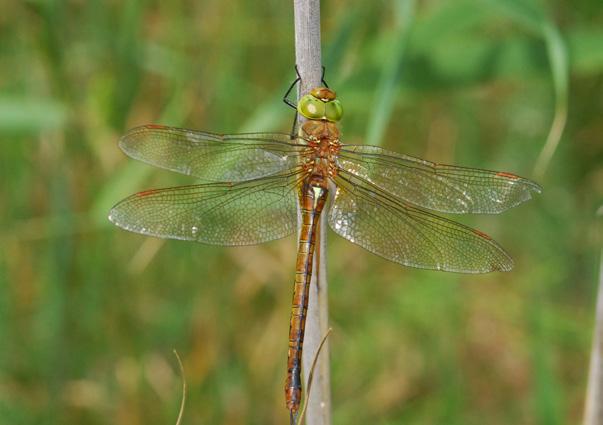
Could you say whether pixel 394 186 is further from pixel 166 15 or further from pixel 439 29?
pixel 166 15

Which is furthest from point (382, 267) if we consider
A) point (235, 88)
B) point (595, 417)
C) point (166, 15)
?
point (595, 417)

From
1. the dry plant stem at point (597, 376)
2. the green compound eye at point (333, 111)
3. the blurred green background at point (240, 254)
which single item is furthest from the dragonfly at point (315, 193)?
the blurred green background at point (240, 254)

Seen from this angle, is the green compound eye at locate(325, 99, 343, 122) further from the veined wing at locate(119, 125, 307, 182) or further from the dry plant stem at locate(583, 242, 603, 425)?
the dry plant stem at locate(583, 242, 603, 425)

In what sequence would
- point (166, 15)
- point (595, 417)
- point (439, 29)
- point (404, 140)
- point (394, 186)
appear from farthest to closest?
point (404, 140), point (166, 15), point (439, 29), point (394, 186), point (595, 417)

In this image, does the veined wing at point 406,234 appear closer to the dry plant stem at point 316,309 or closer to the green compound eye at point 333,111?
the green compound eye at point 333,111

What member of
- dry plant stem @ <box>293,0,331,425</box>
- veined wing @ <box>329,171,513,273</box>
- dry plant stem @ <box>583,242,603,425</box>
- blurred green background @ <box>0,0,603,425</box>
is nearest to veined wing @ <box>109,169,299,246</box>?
veined wing @ <box>329,171,513,273</box>

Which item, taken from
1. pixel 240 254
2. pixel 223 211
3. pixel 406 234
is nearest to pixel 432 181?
pixel 406 234
